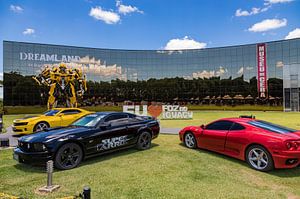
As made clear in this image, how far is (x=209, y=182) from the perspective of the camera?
17.7 feet

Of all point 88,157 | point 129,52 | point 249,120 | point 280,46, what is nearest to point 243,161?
point 249,120

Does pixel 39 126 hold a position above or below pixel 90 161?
above

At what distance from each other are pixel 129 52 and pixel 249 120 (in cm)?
4553

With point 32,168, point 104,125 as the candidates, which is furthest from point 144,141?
point 32,168

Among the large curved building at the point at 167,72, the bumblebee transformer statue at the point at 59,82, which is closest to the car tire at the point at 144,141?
the bumblebee transformer statue at the point at 59,82

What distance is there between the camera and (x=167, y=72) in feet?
170

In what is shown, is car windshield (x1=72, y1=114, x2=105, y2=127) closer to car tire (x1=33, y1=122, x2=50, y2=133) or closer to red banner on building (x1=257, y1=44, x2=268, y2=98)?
car tire (x1=33, y1=122, x2=50, y2=133)

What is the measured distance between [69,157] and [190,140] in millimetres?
4281

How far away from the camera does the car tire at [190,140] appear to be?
8.61 metres

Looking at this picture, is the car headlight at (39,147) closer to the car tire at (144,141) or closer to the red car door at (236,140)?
the car tire at (144,141)

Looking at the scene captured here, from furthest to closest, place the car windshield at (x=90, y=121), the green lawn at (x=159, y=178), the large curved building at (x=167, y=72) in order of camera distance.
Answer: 1. the large curved building at (x=167, y=72)
2. the car windshield at (x=90, y=121)
3. the green lawn at (x=159, y=178)

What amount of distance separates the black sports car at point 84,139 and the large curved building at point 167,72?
3628cm

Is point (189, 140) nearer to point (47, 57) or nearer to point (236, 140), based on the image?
point (236, 140)

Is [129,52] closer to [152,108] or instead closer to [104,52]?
[104,52]
